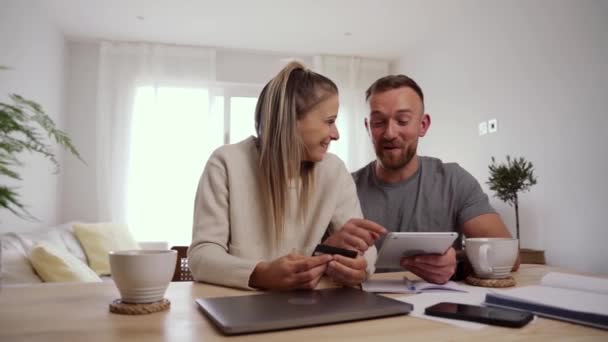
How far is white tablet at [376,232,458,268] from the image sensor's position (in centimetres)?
87

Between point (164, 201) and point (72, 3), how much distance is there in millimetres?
1950

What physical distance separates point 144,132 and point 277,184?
3771 millimetres

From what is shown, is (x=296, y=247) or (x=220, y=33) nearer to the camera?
(x=296, y=247)

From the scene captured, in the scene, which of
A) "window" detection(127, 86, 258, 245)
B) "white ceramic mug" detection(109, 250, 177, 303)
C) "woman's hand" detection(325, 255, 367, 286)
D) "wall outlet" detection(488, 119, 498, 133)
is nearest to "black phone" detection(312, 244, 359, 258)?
"woman's hand" detection(325, 255, 367, 286)

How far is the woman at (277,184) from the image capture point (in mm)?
1092

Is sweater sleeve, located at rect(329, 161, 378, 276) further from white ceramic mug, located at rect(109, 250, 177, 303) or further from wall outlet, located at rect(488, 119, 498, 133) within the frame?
wall outlet, located at rect(488, 119, 498, 133)

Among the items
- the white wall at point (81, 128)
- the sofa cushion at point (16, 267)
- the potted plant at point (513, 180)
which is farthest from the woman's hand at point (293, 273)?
the white wall at point (81, 128)

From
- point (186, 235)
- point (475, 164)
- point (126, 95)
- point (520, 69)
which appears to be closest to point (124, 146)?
point (126, 95)

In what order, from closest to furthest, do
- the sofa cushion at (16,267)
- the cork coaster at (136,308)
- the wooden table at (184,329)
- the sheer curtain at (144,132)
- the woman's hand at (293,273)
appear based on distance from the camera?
the wooden table at (184,329) → the cork coaster at (136,308) → the woman's hand at (293,273) → the sofa cushion at (16,267) → the sheer curtain at (144,132)

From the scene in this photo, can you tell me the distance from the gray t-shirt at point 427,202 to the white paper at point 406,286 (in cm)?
61

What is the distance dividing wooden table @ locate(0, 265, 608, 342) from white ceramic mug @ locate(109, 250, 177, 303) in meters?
0.04

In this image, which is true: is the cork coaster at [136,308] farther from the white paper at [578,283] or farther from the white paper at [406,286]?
the white paper at [578,283]

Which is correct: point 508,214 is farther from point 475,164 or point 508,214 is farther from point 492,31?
point 492,31

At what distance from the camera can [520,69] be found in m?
3.24
